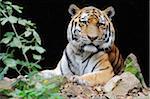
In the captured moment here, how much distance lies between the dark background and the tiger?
173 centimetres

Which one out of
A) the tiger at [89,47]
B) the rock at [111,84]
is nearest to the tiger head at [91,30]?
the tiger at [89,47]

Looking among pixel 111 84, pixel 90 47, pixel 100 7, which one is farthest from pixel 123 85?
pixel 100 7

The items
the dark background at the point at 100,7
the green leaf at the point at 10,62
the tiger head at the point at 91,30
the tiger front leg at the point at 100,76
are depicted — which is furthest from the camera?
the dark background at the point at 100,7

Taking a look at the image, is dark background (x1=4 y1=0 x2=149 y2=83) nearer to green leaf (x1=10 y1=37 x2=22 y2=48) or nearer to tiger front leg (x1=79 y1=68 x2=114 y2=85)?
tiger front leg (x1=79 y1=68 x2=114 y2=85)

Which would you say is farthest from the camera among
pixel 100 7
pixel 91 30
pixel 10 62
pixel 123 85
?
pixel 100 7

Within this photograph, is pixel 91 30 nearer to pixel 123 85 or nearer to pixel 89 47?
pixel 89 47

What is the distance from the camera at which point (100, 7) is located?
888 centimetres

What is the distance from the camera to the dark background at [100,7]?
8914 millimetres

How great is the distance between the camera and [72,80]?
20.4 ft

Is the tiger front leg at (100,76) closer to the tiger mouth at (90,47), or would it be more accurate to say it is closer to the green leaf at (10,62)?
the tiger mouth at (90,47)

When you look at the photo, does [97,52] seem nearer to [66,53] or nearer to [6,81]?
[66,53]

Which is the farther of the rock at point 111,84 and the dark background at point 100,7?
the dark background at point 100,7

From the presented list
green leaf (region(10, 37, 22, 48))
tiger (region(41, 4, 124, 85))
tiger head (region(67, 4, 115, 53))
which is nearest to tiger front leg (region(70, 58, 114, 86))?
tiger (region(41, 4, 124, 85))

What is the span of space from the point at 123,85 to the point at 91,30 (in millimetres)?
750
